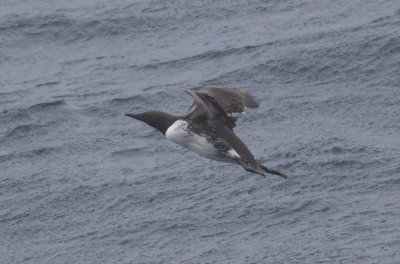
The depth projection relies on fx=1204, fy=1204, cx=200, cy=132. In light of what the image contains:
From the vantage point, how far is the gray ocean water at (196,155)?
65.7 feet

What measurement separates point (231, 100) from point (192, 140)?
0.91 metres

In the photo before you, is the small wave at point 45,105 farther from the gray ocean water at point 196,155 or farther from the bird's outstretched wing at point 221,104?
the bird's outstretched wing at point 221,104

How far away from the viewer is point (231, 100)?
16438mm

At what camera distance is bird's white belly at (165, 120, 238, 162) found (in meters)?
15.9

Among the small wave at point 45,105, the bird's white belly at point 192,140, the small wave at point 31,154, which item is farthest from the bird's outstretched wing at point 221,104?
the small wave at point 45,105

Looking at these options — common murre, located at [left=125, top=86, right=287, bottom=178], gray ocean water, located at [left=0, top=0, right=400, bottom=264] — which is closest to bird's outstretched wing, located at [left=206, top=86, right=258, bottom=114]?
common murre, located at [left=125, top=86, right=287, bottom=178]

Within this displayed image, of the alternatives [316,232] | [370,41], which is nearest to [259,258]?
[316,232]

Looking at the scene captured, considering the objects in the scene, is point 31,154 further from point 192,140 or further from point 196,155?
point 192,140

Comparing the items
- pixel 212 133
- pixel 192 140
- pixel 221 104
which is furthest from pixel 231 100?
pixel 192 140

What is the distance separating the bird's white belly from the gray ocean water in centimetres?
385

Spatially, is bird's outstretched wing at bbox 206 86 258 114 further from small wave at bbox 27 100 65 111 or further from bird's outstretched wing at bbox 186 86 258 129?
small wave at bbox 27 100 65 111

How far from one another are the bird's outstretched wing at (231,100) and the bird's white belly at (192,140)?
61 cm

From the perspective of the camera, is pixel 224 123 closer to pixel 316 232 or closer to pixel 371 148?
pixel 316 232

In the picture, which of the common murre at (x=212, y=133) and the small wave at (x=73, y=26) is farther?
the small wave at (x=73, y=26)
